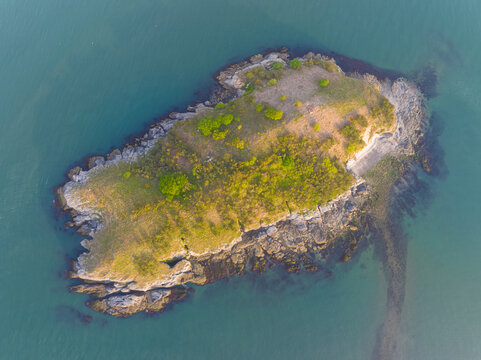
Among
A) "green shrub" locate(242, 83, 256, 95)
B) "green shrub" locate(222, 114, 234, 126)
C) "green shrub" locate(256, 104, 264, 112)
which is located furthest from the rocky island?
"green shrub" locate(256, 104, 264, 112)

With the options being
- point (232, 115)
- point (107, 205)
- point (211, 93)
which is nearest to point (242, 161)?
point (232, 115)

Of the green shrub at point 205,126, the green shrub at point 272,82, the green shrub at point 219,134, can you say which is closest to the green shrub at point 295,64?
the green shrub at point 272,82

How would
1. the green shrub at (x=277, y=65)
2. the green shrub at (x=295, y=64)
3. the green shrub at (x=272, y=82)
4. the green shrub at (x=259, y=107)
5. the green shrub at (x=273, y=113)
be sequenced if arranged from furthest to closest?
→ the green shrub at (x=277, y=65), the green shrub at (x=295, y=64), the green shrub at (x=272, y=82), the green shrub at (x=259, y=107), the green shrub at (x=273, y=113)

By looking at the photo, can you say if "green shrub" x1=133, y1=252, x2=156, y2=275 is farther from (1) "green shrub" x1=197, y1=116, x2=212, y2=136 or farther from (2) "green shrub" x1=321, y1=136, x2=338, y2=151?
(2) "green shrub" x1=321, y1=136, x2=338, y2=151

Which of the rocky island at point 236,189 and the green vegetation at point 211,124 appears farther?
the green vegetation at point 211,124

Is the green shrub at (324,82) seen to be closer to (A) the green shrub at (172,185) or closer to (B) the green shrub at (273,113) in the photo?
(B) the green shrub at (273,113)

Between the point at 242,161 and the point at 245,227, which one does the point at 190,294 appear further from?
the point at 242,161

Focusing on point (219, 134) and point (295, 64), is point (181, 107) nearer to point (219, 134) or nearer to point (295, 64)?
point (219, 134)
